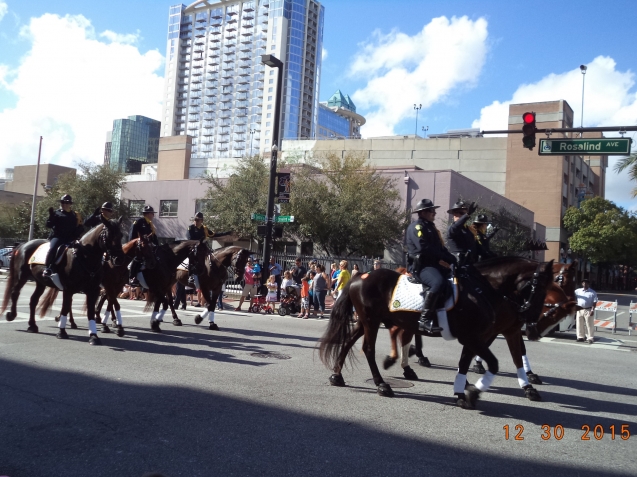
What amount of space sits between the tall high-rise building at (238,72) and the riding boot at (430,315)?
5171 inches

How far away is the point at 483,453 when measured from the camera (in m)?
5.03

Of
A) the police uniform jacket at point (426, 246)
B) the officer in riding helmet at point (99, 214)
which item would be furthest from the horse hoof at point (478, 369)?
the officer in riding helmet at point (99, 214)

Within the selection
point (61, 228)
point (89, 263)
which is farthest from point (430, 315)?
point (61, 228)

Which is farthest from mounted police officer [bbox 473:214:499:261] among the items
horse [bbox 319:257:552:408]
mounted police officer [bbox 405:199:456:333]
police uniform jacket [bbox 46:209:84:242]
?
police uniform jacket [bbox 46:209:84:242]

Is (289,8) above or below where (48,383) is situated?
above

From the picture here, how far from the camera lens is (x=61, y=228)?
34.2 feet

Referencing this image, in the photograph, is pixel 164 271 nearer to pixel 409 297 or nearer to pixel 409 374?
pixel 409 374

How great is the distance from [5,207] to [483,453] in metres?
60.5

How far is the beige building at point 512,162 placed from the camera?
59.7 m

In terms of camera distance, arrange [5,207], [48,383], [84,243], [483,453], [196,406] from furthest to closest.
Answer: [5,207] → [84,243] → [48,383] → [196,406] → [483,453]

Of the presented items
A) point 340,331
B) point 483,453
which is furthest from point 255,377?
point 483,453

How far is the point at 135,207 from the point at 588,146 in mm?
37337

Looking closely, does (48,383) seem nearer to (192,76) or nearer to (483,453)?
(483,453)

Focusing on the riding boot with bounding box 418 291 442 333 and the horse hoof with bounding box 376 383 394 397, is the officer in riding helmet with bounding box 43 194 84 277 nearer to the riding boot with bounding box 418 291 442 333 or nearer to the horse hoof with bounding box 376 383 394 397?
the horse hoof with bounding box 376 383 394 397
